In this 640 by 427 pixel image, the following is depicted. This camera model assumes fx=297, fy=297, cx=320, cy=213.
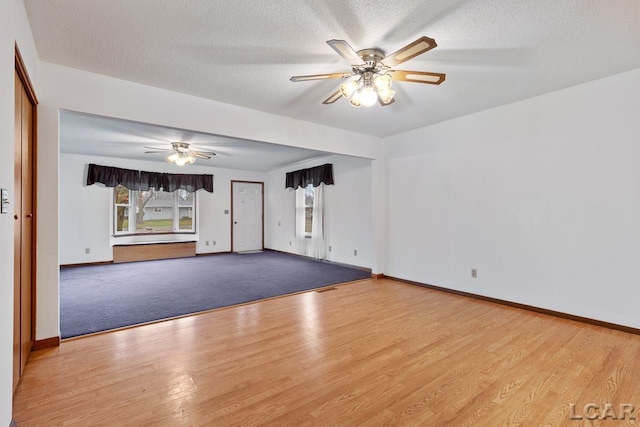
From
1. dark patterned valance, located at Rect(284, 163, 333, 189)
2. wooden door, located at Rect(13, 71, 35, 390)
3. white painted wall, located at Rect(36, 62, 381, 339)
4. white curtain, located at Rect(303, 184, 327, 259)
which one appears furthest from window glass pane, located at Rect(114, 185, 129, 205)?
wooden door, located at Rect(13, 71, 35, 390)

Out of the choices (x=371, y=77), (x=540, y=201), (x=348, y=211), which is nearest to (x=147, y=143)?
(x=348, y=211)

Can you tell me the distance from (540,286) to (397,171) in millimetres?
2501

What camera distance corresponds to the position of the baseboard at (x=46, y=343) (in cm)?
247

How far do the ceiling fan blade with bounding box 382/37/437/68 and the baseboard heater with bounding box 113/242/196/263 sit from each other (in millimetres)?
6799

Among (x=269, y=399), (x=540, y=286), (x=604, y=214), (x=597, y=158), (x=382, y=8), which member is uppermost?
(x=382, y=8)

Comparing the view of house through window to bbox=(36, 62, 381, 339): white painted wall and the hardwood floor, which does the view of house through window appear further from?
the hardwood floor

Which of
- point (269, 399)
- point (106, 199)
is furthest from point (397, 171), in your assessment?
point (106, 199)

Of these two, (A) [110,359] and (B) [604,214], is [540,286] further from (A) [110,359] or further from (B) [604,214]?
(A) [110,359]

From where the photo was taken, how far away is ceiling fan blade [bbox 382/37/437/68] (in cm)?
180

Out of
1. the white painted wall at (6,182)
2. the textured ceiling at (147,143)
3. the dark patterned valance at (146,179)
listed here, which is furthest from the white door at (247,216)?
the white painted wall at (6,182)

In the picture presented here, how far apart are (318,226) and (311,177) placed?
3.74 feet

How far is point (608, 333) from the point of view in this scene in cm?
279

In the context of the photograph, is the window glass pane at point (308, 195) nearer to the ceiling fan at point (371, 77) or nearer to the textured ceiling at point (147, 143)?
the textured ceiling at point (147, 143)

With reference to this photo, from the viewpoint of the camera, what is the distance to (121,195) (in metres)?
6.86
